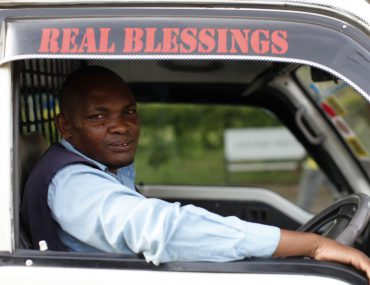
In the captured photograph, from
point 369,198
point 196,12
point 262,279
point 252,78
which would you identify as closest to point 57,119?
point 196,12

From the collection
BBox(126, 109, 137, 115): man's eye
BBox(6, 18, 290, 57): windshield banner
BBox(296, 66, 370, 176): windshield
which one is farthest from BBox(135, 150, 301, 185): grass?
BBox(6, 18, 290, 57): windshield banner

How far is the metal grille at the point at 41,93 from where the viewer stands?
2.44 meters

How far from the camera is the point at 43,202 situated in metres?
2.01

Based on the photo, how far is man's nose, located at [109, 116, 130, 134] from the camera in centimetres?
213

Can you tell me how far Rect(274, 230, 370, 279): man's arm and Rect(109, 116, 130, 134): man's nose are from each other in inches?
26.0

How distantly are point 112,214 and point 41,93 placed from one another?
115cm

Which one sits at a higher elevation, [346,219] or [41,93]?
[41,93]

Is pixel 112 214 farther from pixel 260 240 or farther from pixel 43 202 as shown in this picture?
pixel 260 240

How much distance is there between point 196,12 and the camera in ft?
5.80

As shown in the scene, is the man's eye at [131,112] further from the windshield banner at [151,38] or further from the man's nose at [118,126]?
the windshield banner at [151,38]

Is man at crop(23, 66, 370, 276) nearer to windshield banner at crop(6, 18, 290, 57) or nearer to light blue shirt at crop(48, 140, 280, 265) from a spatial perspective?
light blue shirt at crop(48, 140, 280, 265)

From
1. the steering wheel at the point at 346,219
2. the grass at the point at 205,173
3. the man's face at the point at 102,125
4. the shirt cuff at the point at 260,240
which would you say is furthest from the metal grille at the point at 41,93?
the grass at the point at 205,173

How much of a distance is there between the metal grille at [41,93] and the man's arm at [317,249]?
1.09 m

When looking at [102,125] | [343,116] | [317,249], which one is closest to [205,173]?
[343,116]
